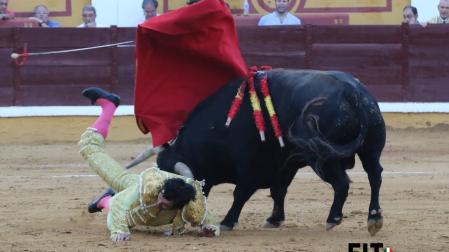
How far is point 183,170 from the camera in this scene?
18.1 ft

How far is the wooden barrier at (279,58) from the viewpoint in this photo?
37.8 ft

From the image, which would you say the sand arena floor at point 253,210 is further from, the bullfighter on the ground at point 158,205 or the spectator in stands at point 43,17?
the spectator in stands at point 43,17

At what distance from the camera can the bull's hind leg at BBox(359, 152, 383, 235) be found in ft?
17.3

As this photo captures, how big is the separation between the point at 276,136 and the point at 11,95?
6.56 m

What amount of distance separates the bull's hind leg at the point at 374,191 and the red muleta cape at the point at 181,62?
74cm

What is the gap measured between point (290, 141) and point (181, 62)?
0.77 m

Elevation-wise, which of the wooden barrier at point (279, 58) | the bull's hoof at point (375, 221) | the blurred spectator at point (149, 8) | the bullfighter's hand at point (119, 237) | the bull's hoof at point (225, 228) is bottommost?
the wooden barrier at point (279, 58)

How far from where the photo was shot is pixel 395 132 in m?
11.3

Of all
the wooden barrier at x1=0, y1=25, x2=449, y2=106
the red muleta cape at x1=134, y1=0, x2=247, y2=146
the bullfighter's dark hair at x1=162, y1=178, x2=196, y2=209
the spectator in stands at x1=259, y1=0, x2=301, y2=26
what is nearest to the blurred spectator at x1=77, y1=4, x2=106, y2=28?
the wooden barrier at x1=0, y1=25, x2=449, y2=106

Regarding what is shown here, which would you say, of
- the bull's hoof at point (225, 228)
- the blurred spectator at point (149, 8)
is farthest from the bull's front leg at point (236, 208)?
the blurred spectator at point (149, 8)

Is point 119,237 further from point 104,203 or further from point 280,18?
point 280,18

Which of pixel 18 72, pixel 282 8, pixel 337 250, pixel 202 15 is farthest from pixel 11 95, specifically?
pixel 337 250

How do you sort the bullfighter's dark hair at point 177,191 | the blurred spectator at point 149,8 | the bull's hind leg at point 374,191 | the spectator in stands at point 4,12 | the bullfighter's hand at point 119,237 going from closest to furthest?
the bullfighter's dark hair at point 177,191 → the bullfighter's hand at point 119,237 → the bull's hind leg at point 374,191 → the blurred spectator at point 149,8 → the spectator in stands at point 4,12

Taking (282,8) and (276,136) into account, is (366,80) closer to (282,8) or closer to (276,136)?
(282,8)
